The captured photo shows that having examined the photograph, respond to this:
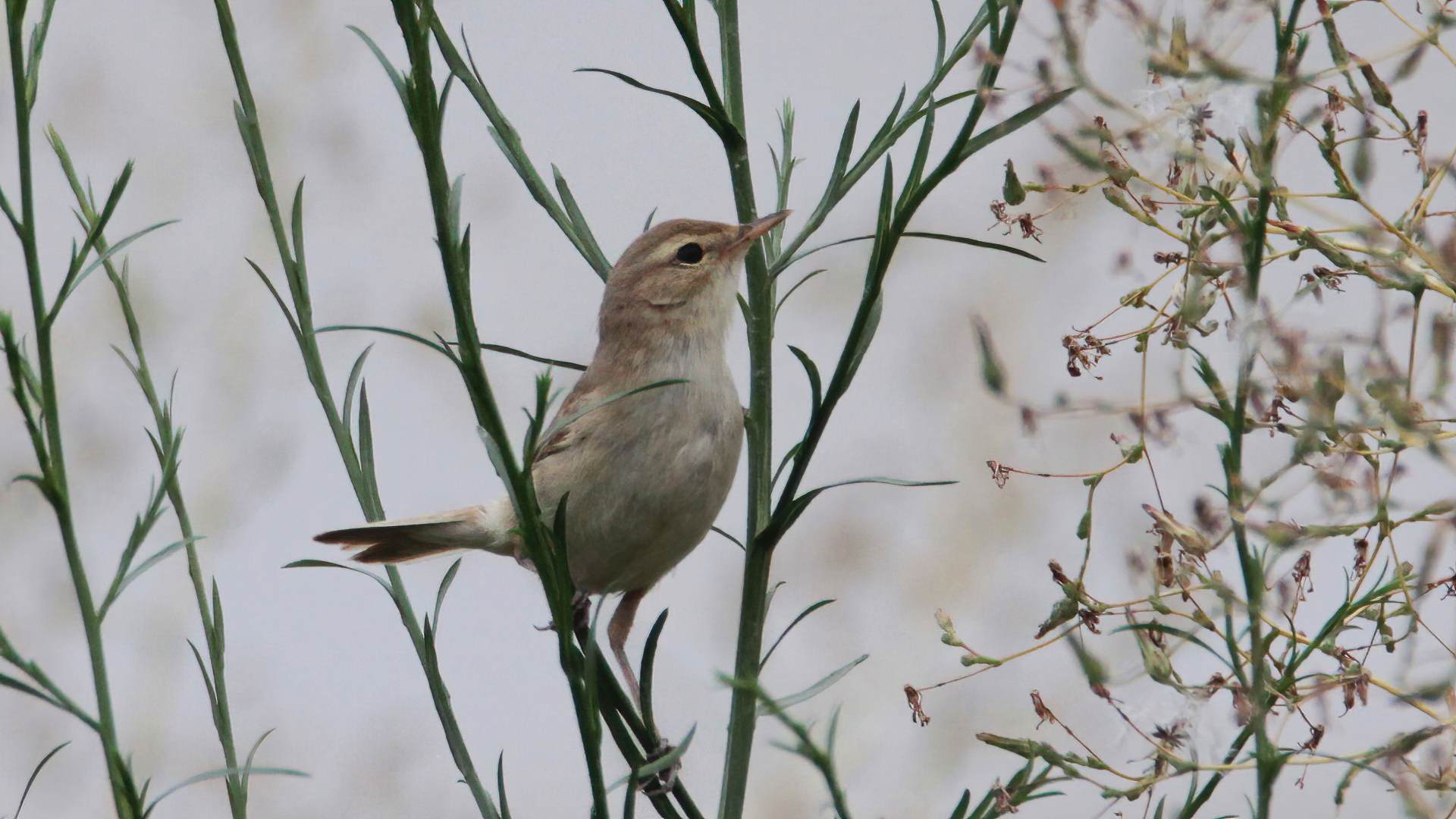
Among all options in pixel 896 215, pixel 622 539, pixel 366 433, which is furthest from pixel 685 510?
pixel 896 215

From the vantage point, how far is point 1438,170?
3.80ft

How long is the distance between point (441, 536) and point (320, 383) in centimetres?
124

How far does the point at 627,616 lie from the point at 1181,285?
1.76 meters

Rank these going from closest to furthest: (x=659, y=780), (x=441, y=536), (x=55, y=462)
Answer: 1. (x=55, y=462)
2. (x=659, y=780)
3. (x=441, y=536)

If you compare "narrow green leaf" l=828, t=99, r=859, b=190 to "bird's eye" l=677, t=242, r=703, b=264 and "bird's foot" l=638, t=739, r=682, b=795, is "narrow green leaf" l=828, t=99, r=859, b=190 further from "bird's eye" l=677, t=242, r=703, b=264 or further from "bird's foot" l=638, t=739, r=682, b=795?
"bird's eye" l=677, t=242, r=703, b=264

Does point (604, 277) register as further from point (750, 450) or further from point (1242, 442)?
point (1242, 442)

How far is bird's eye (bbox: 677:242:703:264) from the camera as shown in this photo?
2820mm

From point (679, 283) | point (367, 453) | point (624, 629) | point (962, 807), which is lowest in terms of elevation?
point (962, 807)

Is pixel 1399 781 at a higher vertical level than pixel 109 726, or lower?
lower

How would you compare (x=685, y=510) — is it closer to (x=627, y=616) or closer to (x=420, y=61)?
(x=627, y=616)

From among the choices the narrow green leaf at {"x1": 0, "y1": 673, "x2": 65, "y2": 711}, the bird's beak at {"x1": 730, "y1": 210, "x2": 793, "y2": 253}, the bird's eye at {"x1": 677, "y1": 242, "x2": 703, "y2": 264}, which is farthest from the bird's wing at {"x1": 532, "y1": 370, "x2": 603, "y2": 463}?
the narrow green leaf at {"x1": 0, "y1": 673, "x2": 65, "y2": 711}

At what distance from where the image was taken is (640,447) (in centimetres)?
247

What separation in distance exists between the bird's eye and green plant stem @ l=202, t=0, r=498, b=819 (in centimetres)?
137

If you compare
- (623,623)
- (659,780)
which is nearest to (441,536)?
(623,623)
